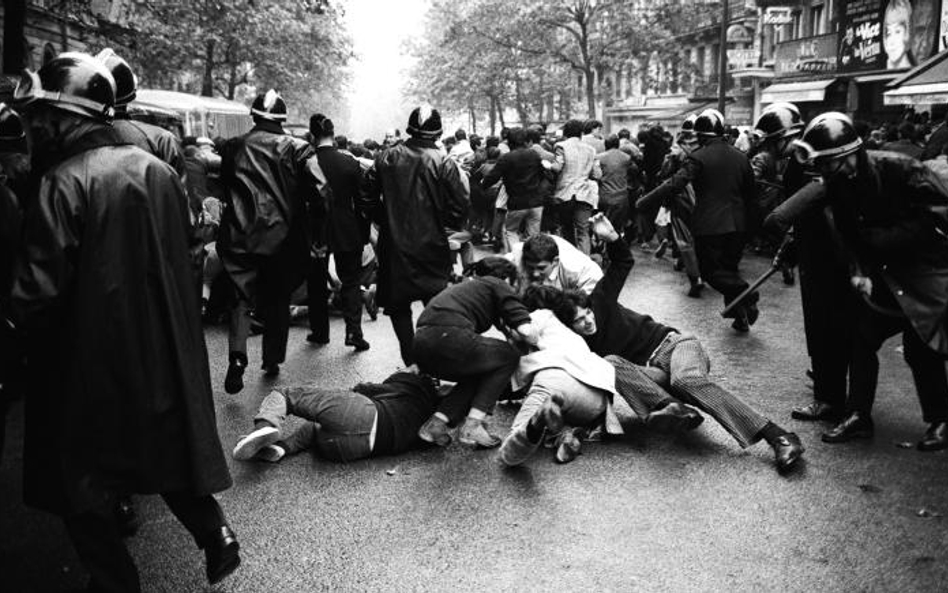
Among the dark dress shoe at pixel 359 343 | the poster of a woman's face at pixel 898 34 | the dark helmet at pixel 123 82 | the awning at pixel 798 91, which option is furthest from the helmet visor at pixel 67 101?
the awning at pixel 798 91

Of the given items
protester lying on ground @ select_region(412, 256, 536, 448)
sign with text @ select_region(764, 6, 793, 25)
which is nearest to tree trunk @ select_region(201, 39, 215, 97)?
sign with text @ select_region(764, 6, 793, 25)

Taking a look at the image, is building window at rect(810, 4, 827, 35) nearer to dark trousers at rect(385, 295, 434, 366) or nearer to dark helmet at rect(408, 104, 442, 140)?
dark helmet at rect(408, 104, 442, 140)

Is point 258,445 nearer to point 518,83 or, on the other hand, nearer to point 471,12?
point 471,12

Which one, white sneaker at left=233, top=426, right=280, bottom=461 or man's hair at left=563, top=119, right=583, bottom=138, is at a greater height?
man's hair at left=563, top=119, right=583, bottom=138

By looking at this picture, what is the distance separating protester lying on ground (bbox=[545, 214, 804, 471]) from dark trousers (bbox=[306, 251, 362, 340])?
2612 millimetres

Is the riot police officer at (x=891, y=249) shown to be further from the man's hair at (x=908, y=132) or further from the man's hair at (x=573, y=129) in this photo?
the man's hair at (x=908, y=132)

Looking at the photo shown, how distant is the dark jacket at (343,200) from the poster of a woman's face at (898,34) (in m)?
23.5

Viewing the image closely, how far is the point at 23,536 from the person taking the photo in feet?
15.0

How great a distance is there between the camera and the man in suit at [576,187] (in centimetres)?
1304

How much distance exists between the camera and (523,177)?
1233 centimetres

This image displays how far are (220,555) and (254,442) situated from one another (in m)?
1.58

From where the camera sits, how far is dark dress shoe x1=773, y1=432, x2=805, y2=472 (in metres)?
5.23

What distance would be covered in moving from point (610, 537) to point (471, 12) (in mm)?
39846

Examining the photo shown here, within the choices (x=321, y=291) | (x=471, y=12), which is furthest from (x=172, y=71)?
(x=321, y=291)
